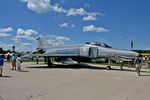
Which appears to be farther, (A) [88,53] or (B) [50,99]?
(A) [88,53]

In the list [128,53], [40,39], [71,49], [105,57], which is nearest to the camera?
[128,53]

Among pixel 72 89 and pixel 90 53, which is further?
pixel 90 53

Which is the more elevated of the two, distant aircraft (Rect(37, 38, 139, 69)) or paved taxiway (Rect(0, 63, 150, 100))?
distant aircraft (Rect(37, 38, 139, 69))

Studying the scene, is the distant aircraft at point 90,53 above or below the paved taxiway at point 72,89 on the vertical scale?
above

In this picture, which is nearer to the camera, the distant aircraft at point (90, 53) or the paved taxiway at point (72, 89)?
the paved taxiway at point (72, 89)

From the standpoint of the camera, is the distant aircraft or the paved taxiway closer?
the paved taxiway

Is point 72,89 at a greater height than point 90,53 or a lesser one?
lesser

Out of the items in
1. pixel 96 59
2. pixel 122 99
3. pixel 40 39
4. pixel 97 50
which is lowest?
pixel 122 99

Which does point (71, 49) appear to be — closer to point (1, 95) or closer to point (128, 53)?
point (128, 53)

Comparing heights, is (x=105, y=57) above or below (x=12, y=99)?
above

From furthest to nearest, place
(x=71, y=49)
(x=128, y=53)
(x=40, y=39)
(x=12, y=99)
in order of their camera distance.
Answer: (x=40, y=39), (x=71, y=49), (x=128, y=53), (x=12, y=99)

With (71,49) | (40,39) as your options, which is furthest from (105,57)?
(40,39)

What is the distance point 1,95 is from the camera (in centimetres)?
450

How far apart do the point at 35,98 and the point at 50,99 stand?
48 cm
